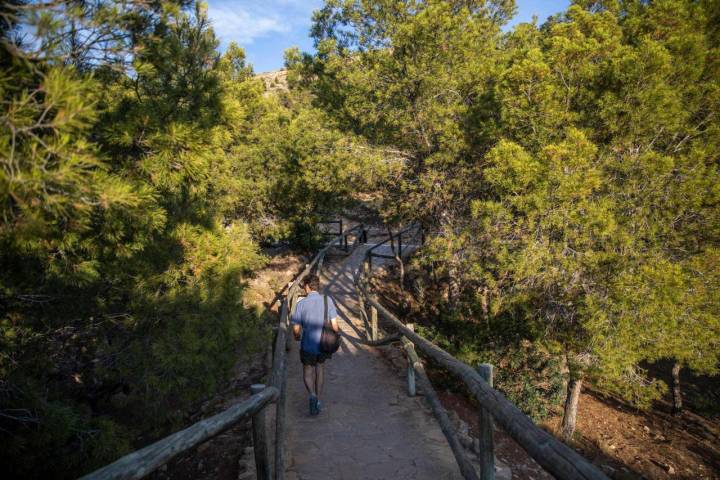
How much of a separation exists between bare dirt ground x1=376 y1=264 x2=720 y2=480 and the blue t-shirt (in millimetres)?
2355

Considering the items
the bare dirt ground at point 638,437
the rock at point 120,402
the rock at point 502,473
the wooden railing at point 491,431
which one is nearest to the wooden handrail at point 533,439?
the wooden railing at point 491,431

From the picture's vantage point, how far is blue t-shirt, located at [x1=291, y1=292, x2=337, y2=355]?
4.69 m

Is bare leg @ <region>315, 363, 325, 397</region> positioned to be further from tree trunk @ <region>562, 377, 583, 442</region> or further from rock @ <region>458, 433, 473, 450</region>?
tree trunk @ <region>562, 377, 583, 442</region>

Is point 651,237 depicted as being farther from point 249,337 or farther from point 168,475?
point 168,475

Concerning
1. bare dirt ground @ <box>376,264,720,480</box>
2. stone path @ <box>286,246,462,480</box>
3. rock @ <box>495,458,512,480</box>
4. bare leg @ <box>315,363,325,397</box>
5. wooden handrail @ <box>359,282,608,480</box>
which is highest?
wooden handrail @ <box>359,282,608,480</box>

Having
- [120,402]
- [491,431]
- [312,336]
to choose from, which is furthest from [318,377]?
[491,431]

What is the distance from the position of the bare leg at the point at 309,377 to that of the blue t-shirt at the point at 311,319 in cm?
23

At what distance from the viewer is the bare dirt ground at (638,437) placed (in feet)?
22.2

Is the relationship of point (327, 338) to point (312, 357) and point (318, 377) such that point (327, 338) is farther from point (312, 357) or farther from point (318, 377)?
point (318, 377)

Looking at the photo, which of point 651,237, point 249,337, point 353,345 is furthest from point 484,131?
point 249,337

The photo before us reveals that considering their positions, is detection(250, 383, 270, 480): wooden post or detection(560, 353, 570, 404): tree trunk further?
detection(560, 353, 570, 404): tree trunk

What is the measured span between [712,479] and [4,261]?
11.8 m

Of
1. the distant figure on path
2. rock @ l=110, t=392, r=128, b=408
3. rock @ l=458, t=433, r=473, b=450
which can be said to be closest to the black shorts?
the distant figure on path

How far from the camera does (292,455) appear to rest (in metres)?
3.92
